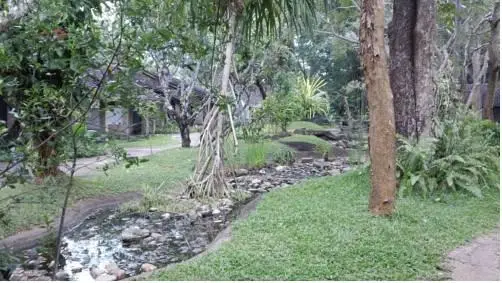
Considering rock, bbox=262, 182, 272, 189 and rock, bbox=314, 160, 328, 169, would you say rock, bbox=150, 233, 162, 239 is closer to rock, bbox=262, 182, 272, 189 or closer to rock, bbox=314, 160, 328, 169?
rock, bbox=262, 182, 272, 189

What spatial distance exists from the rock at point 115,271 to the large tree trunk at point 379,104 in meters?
2.30

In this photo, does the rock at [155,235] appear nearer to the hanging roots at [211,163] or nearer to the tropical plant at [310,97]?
the hanging roots at [211,163]

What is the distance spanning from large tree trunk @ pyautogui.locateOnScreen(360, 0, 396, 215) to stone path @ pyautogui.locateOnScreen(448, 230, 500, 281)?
0.80 metres

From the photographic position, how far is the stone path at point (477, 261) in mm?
3182

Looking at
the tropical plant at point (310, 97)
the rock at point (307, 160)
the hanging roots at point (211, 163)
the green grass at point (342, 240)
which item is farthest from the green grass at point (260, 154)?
the green grass at point (342, 240)

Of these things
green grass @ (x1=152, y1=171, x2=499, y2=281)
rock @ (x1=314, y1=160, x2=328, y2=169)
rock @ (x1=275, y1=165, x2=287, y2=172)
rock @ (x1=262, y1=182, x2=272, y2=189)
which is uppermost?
green grass @ (x1=152, y1=171, x2=499, y2=281)

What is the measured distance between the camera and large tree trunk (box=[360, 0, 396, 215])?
4.25m

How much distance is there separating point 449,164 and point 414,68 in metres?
1.35

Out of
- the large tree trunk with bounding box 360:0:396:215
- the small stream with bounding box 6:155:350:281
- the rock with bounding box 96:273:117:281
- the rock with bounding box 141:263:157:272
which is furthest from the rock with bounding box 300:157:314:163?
the rock with bounding box 96:273:117:281

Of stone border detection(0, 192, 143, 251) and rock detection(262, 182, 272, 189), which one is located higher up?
stone border detection(0, 192, 143, 251)

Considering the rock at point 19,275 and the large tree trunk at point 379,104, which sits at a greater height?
the large tree trunk at point 379,104

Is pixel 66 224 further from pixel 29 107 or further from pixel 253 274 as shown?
pixel 29 107

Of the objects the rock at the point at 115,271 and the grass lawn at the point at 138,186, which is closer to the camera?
the rock at the point at 115,271

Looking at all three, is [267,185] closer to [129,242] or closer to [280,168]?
[280,168]
